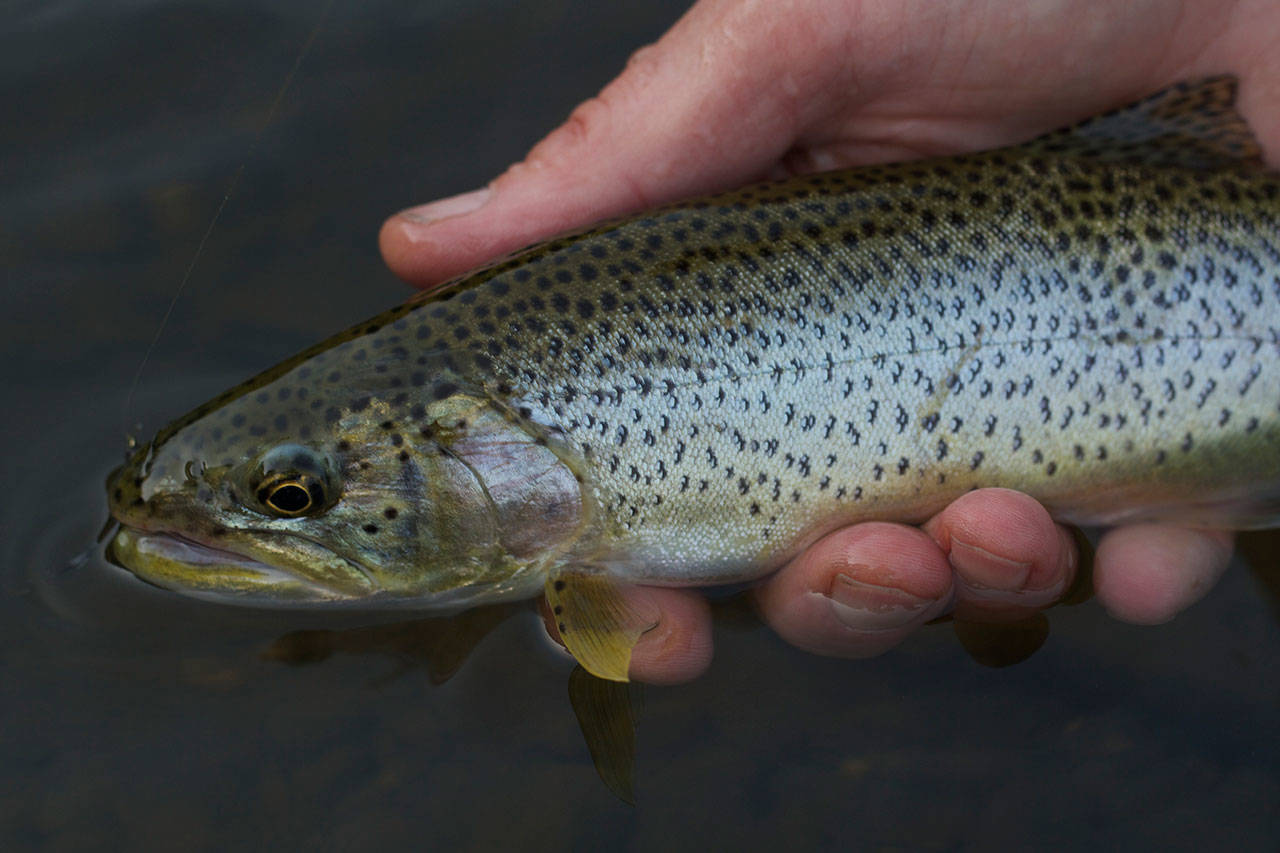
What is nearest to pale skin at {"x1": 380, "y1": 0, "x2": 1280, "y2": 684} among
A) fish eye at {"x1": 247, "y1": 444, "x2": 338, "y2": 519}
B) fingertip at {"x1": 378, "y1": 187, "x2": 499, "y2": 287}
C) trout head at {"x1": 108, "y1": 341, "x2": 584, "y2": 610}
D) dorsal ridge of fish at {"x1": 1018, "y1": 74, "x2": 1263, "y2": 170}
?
fingertip at {"x1": 378, "y1": 187, "x2": 499, "y2": 287}

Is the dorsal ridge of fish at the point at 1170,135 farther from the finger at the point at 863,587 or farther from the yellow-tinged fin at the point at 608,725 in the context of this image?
the yellow-tinged fin at the point at 608,725

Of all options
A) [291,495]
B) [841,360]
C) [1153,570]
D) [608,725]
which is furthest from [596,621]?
[1153,570]

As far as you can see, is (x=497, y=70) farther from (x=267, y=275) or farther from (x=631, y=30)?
(x=267, y=275)

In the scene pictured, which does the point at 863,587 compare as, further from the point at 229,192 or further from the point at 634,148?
the point at 229,192

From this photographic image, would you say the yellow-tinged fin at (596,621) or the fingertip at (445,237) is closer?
the yellow-tinged fin at (596,621)

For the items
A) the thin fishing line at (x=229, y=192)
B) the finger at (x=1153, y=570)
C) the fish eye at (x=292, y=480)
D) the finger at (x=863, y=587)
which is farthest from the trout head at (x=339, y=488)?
the finger at (x=1153, y=570)
